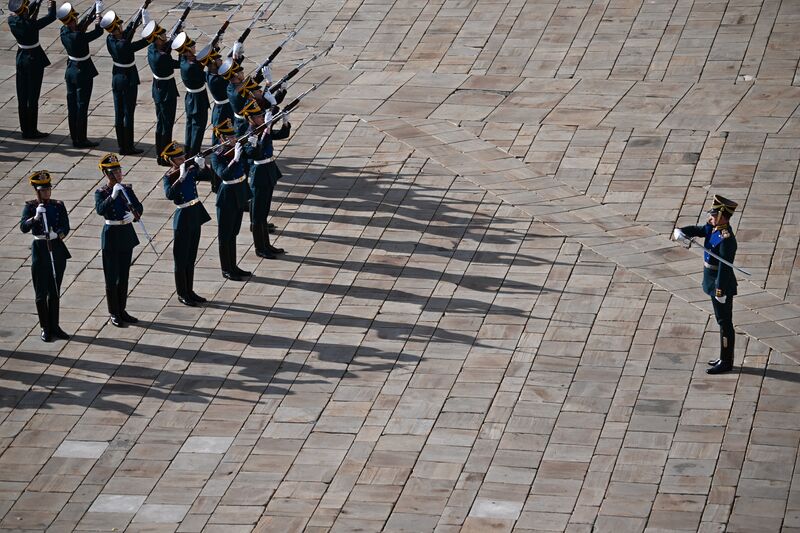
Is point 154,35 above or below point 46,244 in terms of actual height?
above

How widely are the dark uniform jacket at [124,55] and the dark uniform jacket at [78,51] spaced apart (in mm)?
273

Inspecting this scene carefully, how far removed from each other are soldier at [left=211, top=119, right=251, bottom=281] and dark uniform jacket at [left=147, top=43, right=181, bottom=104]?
108 inches

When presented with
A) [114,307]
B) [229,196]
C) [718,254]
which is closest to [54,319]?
[114,307]

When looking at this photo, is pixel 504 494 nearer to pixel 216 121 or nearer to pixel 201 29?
pixel 216 121

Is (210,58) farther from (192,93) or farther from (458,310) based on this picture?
(458,310)

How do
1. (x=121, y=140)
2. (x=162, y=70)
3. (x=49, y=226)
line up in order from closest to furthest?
(x=49, y=226), (x=162, y=70), (x=121, y=140)

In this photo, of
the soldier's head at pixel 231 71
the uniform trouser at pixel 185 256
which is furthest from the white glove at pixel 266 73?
the uniform trouser at pixel 185 256

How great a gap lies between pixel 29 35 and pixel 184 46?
111 inches

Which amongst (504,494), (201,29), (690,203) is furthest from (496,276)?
(201,29)

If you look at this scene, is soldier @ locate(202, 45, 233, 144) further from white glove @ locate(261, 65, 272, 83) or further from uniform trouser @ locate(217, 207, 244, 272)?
uniform trouser @ locate(217, 207, 244, 272)

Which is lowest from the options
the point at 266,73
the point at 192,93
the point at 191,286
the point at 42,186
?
the point at 191,286

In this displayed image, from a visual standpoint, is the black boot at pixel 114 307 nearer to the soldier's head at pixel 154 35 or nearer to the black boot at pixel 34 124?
the soldier's head at pixel 154 35

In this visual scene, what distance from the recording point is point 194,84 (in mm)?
18375

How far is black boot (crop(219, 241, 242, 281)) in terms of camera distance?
53.0 feet
